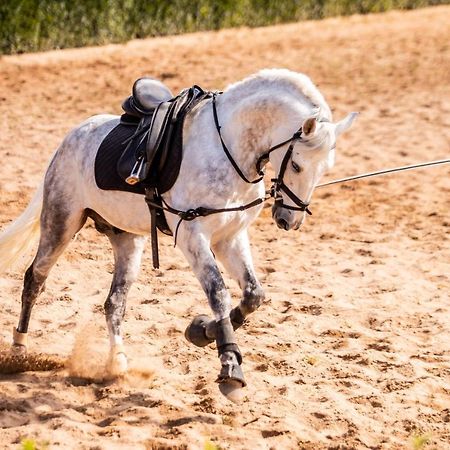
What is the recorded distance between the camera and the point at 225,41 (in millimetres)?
19297

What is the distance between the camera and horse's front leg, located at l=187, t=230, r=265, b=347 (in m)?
6.00

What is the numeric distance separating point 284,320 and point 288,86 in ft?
8.52

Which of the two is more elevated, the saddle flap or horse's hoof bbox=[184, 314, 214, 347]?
the saddle flap

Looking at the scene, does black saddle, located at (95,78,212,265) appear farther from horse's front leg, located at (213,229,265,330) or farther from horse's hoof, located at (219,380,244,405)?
horse's hoof, located at (219,380,244,405)

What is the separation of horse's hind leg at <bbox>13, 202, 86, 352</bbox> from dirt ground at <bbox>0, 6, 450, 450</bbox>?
0.30m

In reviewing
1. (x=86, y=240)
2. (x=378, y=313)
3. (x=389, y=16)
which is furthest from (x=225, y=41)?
(x=378, y=313)

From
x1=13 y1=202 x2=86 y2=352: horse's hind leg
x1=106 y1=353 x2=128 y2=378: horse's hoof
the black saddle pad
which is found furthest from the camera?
x1=13 y1=202 x2=86 y2=352: horse's hind leg

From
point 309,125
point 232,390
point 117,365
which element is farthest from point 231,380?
point 309,125

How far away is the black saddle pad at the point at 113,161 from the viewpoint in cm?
634

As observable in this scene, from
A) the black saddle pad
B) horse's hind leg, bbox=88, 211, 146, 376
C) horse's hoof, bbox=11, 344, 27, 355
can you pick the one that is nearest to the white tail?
horse's hind leg, bbox=88, 211, 146, 376

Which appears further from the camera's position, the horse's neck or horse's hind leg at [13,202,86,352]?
horse's hind leg at [13,202,86,352]

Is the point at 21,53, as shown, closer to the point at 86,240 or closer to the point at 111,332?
the point at 86,240

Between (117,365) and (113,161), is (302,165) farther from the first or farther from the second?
(117,365)

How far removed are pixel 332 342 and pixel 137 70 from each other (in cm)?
993
